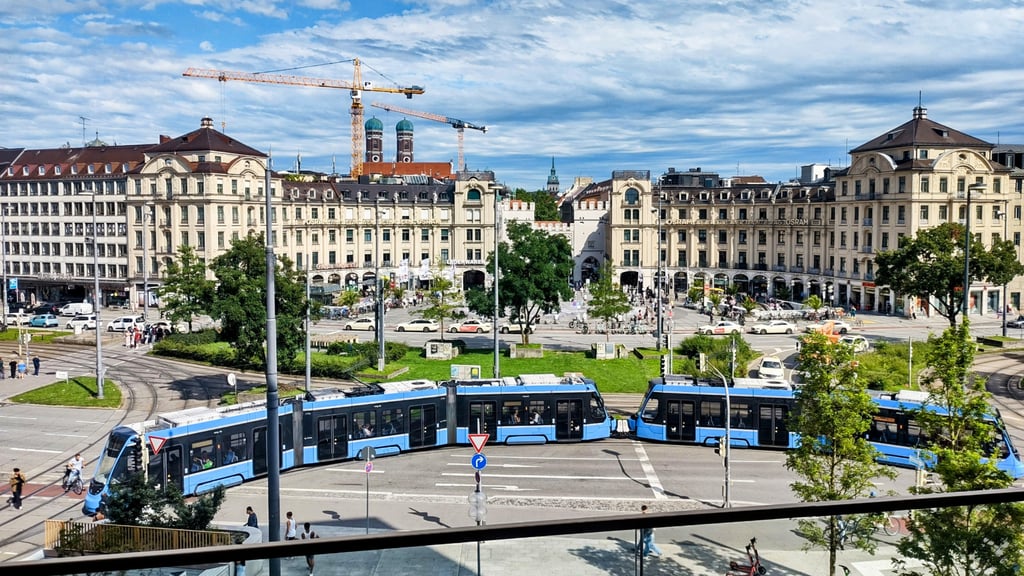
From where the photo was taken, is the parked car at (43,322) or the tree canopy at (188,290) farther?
the parked car at (43,322)

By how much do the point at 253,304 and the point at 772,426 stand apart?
886 inches

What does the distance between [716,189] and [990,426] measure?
81292 mm

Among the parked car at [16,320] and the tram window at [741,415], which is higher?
the parked car at [16,320]

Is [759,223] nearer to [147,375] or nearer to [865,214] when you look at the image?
[865,214]

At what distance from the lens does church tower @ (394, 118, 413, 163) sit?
175 meters

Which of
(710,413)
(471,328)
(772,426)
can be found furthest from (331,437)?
(471,328)

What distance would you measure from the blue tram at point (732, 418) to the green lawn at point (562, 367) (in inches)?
385

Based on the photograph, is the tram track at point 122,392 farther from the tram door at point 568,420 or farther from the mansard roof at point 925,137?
the mansard roof at point 925,137

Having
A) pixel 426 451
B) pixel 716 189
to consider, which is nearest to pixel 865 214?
pixel 716 189

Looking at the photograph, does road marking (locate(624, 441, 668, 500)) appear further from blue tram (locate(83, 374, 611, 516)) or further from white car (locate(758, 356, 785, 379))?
white car (locate(758, 356, 785, 379))

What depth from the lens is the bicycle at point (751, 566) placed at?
572 centimetres

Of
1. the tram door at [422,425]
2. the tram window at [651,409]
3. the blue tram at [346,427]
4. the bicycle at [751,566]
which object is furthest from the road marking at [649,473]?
the bicycle at [751,566]

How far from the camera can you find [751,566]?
6133mm

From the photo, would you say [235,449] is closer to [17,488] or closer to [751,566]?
[17,488]
